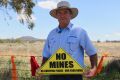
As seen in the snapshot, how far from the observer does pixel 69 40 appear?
6262 millimetres

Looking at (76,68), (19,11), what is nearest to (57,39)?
(76,68)

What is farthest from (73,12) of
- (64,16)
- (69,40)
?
(69,40)

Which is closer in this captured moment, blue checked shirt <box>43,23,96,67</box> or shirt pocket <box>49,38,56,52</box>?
blue checked shirt <box>43,23,96,67</box>

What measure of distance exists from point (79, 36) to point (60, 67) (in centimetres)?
47

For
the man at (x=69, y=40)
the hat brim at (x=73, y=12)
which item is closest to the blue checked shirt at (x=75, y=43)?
the man at (x=69, y=40)

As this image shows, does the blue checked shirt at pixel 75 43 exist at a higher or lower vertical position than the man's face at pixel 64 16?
lower

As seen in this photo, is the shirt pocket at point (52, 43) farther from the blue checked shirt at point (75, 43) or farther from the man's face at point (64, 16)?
the man's face at point (64, 16)

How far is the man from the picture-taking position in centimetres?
625

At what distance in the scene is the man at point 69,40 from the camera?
6.25 meters

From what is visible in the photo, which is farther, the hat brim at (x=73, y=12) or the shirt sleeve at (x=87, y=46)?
the hat brim at (x=73, y=12)

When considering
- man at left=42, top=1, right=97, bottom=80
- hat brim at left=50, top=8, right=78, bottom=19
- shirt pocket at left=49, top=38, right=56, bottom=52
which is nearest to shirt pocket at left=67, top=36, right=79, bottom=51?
man at left=42, top=1, right=97, bottom=80

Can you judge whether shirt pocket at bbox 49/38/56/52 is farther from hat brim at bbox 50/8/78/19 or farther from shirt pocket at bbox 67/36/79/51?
hat brim at bbox 50/8/78/19

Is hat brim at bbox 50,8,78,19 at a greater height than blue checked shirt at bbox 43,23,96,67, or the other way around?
hat brim at bbox 50,8,78,19

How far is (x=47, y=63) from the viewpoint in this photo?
6.25m
